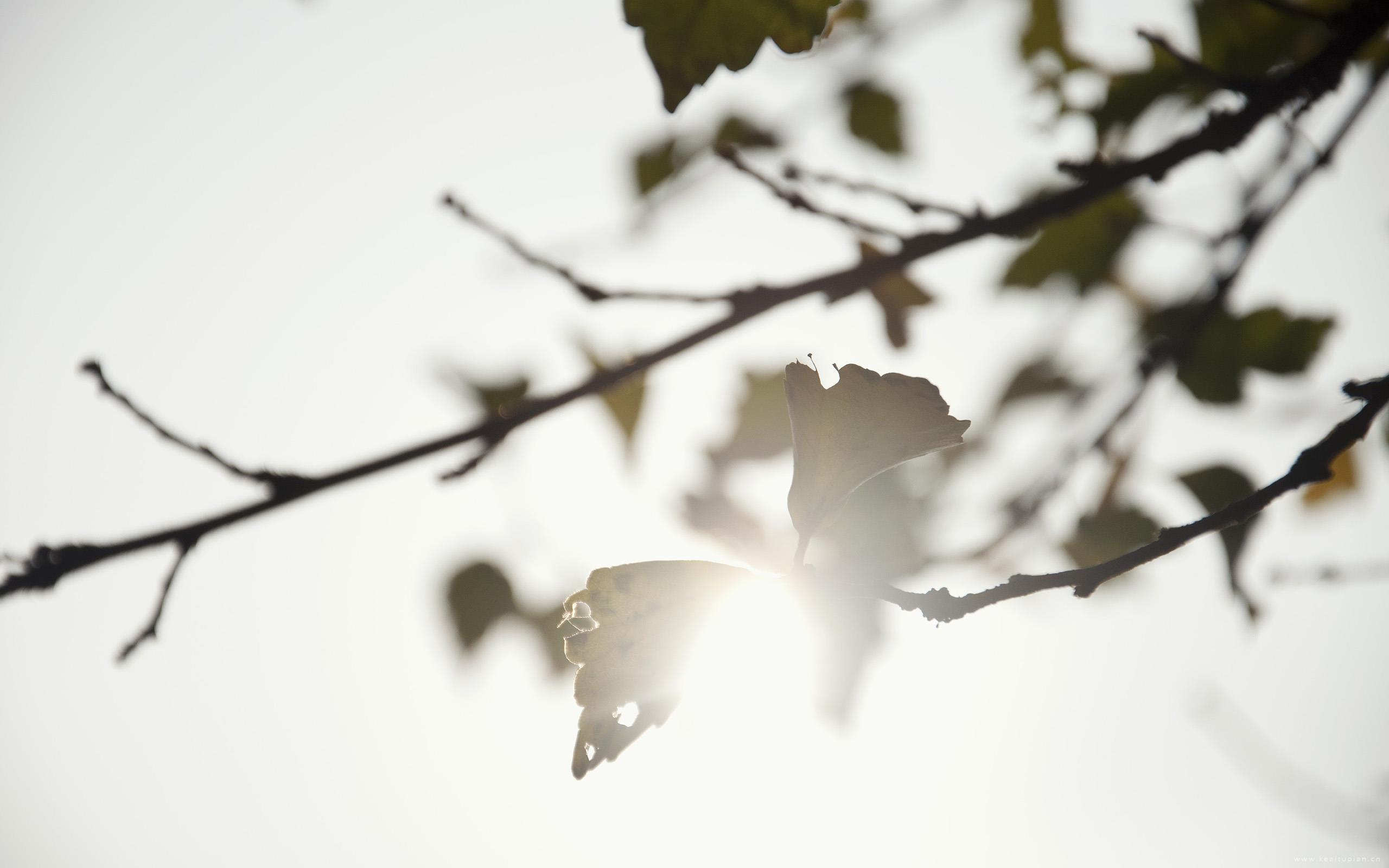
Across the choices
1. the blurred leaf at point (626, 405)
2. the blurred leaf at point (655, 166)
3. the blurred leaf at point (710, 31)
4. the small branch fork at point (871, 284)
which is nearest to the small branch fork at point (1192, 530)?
the small branch fork at point (871, 284)

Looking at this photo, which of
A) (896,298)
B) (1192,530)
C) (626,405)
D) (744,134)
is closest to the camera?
(1192,530)

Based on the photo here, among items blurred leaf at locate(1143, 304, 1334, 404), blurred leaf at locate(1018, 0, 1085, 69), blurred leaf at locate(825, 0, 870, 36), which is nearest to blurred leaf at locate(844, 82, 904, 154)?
blurred leaf at locate(825, 0, 870, 36)

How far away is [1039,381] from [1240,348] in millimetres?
328

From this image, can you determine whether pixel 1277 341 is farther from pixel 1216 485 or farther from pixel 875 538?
pixel 875 538

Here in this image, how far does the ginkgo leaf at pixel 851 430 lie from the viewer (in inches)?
16.1

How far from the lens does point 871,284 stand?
57cm

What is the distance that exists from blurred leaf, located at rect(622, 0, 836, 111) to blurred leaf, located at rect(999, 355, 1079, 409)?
0.90m

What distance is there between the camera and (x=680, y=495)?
1089 mm

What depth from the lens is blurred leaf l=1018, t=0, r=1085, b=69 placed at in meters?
1.12

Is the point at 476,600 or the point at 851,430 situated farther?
the point at 476,600

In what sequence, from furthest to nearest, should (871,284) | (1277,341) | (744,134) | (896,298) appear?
(744,134)
(1277,341)
(896,298)
(871,284)

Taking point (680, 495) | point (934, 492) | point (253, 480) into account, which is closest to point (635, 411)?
point (680, 495)

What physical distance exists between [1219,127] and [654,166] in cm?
75

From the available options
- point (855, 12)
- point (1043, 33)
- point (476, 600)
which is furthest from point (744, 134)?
point (476, 600)
